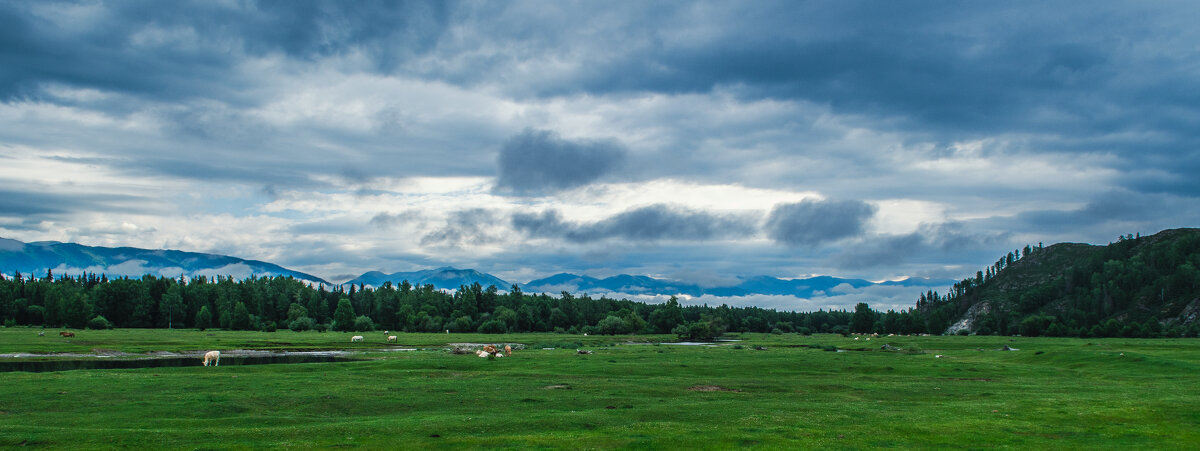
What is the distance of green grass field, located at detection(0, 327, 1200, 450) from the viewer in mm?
25531

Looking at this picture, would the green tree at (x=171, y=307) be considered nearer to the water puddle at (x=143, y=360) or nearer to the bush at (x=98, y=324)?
the bush at (x=98, y=324)

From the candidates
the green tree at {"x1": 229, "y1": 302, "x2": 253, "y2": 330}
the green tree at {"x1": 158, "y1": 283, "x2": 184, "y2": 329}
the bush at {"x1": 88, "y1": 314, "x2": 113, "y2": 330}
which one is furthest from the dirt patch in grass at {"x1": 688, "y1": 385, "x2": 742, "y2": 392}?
the green tree at {"x1": 158, "y1": 283, "x2": 184, "y2": 329}

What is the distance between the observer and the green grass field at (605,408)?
2553 cm

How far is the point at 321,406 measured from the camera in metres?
36.2

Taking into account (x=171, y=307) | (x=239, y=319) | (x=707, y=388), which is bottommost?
(x=707, y=388)

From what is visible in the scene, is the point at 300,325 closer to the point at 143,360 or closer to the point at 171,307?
the point at 171,307

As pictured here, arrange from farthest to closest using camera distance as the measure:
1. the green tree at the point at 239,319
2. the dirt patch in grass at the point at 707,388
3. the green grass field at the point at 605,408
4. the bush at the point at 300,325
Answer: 1. the bush at the point at 300,325
2. the green tree at the point at 239,319
3. the dirt patch in grass at the point at 707,388
4. the green grass field at the point at 605,408

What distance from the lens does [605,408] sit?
35125mm

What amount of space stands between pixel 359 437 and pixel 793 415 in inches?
762

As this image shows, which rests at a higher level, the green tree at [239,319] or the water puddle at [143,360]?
the green tree at [239,319]

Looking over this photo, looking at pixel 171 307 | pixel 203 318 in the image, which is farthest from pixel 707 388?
pixel 171 307

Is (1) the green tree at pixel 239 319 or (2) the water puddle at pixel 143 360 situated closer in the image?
(2) the water puddle at pixel 143 360

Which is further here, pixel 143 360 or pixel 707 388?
pixel 143 360

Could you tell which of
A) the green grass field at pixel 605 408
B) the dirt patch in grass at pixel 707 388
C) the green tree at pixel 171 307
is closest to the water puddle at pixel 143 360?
the green grass field at pixel 605 408
